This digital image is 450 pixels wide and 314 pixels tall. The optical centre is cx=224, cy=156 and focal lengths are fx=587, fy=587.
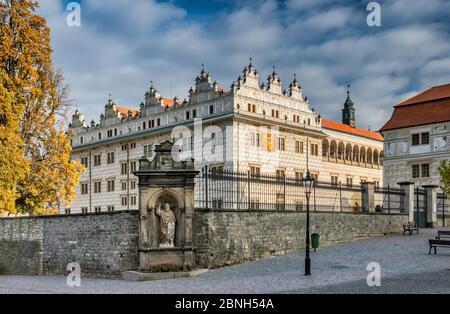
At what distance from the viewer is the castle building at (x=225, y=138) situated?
48969mm

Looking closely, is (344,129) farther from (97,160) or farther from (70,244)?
(70,244)

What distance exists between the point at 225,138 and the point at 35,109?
20.5m

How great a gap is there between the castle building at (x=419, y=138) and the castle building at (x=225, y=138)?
9049mm

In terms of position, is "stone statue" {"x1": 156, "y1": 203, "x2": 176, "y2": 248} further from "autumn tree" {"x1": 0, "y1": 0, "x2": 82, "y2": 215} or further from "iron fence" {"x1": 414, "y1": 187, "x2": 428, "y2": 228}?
"iron fence" {"x1": 414, "y1": 187, "x2": 428, "y2": 228}

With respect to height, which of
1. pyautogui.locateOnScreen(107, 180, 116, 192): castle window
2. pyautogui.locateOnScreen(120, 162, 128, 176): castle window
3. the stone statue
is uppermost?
pyautogui.locateOnScreen(120, 162, 128, 176): castle window

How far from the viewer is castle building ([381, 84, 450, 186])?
44.6m

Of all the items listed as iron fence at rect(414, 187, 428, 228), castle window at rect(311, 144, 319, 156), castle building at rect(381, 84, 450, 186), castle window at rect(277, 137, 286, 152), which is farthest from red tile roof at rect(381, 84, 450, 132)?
iron fence at rect(414, 187, 428, 228)

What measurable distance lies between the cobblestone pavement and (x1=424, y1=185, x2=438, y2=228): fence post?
10752mm

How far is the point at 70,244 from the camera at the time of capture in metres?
23.3

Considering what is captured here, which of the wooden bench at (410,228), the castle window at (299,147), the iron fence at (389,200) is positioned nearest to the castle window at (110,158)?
the castle window at (299,147)

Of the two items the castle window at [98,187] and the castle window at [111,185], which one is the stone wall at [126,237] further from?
the castle window at [98,187]
